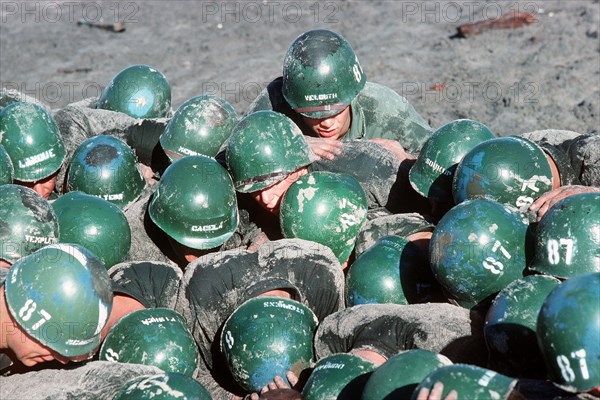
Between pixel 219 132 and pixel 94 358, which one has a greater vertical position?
pixel 219 132

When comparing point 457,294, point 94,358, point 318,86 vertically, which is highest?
point 318,86

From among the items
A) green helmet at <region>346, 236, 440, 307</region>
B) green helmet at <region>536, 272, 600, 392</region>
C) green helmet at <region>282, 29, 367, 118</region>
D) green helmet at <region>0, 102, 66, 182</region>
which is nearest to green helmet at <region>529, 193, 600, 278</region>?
green helmet at <region>536, 272, 600, 392</region>

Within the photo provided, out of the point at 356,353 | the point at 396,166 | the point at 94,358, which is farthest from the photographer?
the point at 396,166

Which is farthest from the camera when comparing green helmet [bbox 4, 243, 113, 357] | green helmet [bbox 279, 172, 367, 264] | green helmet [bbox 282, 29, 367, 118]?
green helmet [bbox 282, 29, 367, 118]

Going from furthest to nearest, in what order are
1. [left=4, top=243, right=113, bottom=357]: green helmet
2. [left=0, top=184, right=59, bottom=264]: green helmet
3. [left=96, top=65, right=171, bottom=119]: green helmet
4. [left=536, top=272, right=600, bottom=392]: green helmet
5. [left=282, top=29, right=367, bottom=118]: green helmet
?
[left=96, top=65, right=171, bottom=119]: green helmet
[left=282, top=29, right=367, bottom=118]: green helmet
[left=0, top=184, right=59, bottom=264]: green helmet
[left=4, top=243, right=113, bottom=357]: green helmet
[left=536, top=272, right=600, bottom=392]: green helmet

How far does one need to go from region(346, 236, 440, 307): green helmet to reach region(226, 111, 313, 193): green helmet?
3.21 feet

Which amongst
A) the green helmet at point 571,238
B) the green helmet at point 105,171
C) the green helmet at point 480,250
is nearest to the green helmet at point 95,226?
the green helmet at point 105,171

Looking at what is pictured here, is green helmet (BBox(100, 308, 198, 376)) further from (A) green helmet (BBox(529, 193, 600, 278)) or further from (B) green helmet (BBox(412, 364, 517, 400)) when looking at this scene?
(A) green helmet (BBox(529, 193, 600, 278))

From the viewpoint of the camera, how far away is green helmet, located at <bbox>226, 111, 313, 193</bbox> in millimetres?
6906

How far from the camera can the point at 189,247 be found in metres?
7.03

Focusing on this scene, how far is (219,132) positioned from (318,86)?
1037 millimetres

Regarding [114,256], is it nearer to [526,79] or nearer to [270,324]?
[270,324]

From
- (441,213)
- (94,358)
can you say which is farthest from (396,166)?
(94,358)

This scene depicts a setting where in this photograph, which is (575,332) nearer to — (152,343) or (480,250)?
(480,250)
